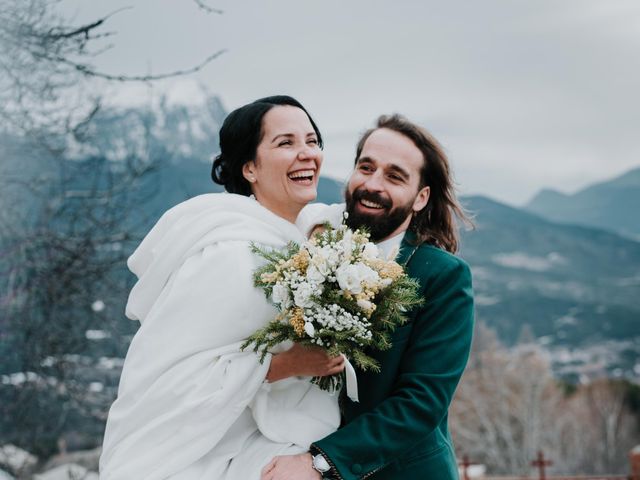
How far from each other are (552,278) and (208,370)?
420ft

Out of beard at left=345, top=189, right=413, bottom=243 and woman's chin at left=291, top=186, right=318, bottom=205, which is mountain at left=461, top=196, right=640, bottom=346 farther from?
woman's chin at left=291, top=186, right=318, bottom=205

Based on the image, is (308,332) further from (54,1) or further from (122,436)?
(54,1)

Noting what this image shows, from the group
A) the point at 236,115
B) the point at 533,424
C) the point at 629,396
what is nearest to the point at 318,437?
the point at 236,115

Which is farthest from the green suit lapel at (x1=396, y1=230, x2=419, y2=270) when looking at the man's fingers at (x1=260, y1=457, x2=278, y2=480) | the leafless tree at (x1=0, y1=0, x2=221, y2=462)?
→ the leafless tree at (x1=0, y1=0, x2=221, y2=462)

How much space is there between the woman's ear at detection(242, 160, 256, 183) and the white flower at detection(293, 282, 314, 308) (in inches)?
30.2

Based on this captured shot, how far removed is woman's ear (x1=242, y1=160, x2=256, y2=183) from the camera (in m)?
2.75

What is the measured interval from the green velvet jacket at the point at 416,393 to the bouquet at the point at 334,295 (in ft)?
0.95

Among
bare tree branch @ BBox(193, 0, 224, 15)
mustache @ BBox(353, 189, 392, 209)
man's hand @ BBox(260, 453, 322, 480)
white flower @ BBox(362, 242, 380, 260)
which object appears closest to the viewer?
white flower @ BBox(362, 242, 380, 260)

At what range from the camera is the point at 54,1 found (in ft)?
17.0

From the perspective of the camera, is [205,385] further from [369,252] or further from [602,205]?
[602,205]

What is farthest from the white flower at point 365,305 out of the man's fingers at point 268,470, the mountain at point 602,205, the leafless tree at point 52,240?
the mountain at point 602,205

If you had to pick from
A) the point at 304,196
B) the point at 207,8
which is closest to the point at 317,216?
the point at 304,196

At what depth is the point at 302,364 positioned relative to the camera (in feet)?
7.62

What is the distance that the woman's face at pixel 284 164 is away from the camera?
8.82ft
